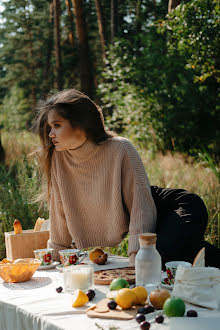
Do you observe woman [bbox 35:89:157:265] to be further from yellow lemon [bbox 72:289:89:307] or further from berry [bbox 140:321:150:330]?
berry [bbox 140:321:150:330]

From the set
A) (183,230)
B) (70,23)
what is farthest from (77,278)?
(70,23)

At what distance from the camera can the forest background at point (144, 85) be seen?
A: 4914 millimetres

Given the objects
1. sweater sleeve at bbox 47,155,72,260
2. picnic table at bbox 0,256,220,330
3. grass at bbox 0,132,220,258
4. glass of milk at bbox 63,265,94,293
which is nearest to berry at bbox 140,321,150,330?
picnic table at bbox 0,256,220,330

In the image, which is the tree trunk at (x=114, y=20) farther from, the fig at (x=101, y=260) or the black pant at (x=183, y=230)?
the fig at (x=101, y=260)

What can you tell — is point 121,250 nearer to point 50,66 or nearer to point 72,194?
point 72,194

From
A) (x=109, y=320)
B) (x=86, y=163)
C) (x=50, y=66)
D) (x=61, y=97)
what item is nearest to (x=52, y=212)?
(x=86, y=163)

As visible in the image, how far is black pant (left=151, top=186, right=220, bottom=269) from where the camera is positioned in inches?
87.4

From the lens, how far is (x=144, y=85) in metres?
8.98

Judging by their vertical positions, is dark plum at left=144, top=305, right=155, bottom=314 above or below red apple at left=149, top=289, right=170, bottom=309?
below

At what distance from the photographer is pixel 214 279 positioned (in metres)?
1.52

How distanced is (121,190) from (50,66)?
53.7 feet

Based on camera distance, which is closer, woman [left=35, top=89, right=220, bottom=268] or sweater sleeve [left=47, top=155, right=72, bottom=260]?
woman [left=35, top=89, right=220, bottom=268]

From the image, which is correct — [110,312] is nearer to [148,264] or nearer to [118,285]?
[118,285]

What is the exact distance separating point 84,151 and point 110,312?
3.96ft
